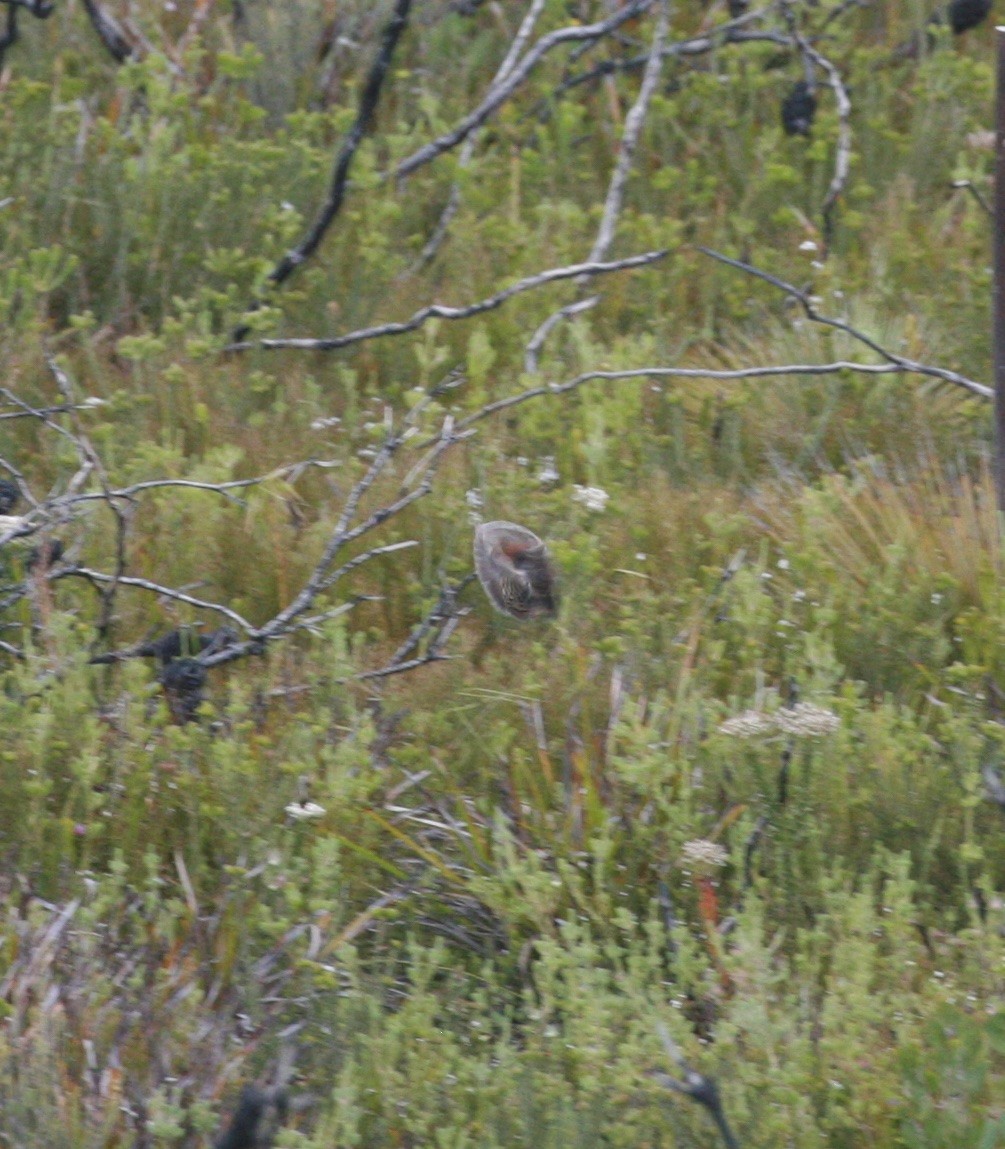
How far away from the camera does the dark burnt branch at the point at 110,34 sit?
4.67 m

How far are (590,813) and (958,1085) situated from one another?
26.7 inches

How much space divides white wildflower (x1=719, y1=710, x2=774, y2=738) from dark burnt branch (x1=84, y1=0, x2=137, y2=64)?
3005mm

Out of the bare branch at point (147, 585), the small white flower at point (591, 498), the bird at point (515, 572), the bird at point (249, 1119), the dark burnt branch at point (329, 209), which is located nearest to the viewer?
the bird at point (249, 1119)

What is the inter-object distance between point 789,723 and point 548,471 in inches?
39.9

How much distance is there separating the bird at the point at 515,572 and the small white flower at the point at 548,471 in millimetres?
299

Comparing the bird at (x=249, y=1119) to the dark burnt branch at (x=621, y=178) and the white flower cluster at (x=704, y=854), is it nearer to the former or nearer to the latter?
the white flower cluster at (x=704, y=854)

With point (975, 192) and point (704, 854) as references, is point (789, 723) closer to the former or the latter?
point (704, 854)

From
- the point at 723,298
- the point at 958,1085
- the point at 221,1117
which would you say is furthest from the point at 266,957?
the point at 723,298

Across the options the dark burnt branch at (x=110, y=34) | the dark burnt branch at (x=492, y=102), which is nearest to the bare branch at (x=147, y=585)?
the dark burnt branch at (x=492, y=102)

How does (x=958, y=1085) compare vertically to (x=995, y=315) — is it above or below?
below

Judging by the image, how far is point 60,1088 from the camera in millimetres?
1895

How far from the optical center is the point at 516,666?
9.24 feet

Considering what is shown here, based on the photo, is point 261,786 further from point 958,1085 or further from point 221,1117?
point 958,1085

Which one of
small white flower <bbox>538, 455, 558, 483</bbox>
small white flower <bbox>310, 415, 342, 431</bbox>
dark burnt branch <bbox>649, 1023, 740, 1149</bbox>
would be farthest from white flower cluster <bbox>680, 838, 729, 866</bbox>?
small white flower <bbox>310, 415, 342, 431</bbox>
